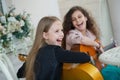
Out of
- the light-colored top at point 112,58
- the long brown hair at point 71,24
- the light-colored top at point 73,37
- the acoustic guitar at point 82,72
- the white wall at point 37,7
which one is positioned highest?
the white wall at point 37,7

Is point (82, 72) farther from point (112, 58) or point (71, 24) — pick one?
point (71, 24)

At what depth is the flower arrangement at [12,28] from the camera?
1906 mm

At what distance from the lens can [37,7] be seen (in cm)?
265

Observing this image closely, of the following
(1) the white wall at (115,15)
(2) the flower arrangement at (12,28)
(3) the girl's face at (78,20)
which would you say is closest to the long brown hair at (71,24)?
(3) the girl's face at (78,20)

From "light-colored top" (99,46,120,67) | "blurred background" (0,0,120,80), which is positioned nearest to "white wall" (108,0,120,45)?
"blurred background" (0,0,120,80)

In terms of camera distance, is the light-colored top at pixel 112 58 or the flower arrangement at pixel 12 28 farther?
the flower arrangement at pixel 12 28

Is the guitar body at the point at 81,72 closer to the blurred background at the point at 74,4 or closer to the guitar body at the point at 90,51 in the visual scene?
the guitar body at the point at 90,51

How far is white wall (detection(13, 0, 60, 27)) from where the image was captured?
2.45 metres

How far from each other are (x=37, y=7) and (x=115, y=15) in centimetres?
129

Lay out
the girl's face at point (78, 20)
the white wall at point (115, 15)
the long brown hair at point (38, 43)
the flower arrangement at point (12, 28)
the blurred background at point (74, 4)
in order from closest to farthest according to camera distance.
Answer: the long brown hair at point (38, 43), the flower arrangement at point (12, 28), the girl's face at point (78, 20), the blurred background at point (74, 4), the white wall at point (115, 15)

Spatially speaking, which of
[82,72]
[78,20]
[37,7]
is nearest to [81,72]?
[82,72]

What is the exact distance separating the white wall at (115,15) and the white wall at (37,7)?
3.09ft

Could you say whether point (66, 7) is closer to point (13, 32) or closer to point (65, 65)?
point (13, 32)

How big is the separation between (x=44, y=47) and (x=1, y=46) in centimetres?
49
